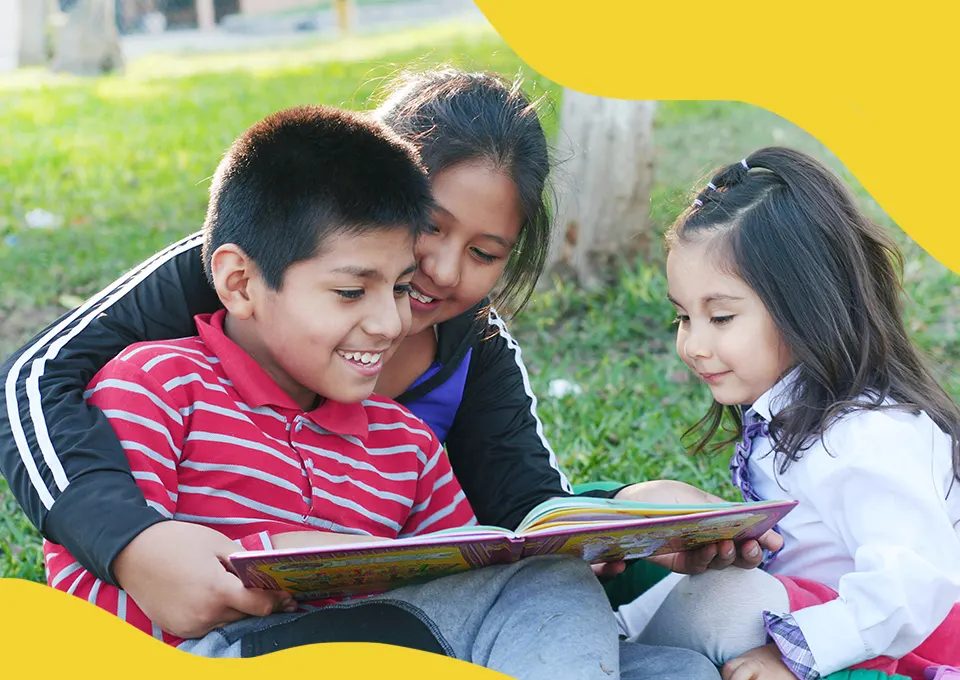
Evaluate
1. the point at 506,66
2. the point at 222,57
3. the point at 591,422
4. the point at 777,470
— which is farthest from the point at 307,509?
the point at 222,57

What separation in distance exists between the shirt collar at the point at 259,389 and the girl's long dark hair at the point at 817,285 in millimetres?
823

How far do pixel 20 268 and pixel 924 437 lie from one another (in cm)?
433

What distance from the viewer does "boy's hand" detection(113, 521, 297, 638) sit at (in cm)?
186

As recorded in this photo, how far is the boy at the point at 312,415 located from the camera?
1964 millimetres

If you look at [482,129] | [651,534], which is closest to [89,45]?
[482,129]

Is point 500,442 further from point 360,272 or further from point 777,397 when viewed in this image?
point 360,272

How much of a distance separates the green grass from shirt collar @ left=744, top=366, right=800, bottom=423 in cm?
61

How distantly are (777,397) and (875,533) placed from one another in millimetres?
399

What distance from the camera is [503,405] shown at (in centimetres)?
281

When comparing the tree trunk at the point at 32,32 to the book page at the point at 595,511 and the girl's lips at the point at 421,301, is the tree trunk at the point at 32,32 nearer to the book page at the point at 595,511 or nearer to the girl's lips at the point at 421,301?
the girl's lips at the point at 421,301

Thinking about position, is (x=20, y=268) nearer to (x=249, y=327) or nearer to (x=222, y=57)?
(x=249, y=327)

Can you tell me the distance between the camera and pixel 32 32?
46.9 ft

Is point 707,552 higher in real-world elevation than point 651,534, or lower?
lower

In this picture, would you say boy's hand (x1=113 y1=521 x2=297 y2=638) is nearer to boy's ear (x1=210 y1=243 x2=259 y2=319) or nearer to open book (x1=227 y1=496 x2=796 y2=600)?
open book (x1=227 y1=496 x2=796 y2=600)
